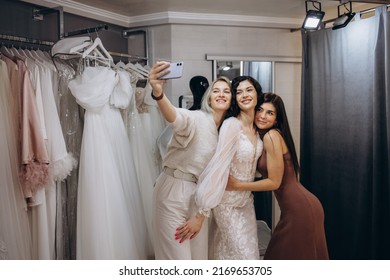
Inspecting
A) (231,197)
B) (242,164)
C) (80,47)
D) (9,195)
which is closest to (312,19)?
(242,164)

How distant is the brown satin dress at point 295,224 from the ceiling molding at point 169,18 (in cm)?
60

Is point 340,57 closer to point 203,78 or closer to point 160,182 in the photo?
point 203,78

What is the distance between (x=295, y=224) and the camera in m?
1.35

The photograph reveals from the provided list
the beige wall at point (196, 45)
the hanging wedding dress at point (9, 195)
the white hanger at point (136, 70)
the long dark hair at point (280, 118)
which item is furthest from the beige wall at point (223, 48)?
the hanging wedding dress at point (9, 195)

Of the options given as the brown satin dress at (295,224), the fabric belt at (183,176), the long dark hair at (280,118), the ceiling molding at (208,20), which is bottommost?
the brown satin dress at (295,224)

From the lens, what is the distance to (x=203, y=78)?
1.32 metres

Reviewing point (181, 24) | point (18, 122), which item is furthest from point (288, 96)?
point (18, 122)

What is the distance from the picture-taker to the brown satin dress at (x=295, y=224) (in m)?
1.34

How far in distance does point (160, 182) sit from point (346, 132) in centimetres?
92

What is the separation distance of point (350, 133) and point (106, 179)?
3.66ft

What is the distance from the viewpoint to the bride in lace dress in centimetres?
121

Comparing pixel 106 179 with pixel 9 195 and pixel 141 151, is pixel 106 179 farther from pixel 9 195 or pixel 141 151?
pixel 9 195

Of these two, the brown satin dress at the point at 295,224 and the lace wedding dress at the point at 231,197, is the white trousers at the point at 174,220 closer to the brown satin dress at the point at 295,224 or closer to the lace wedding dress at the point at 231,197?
the lace wedding dress at the point at 231,197

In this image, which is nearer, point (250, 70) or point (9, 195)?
point (9, 195)
